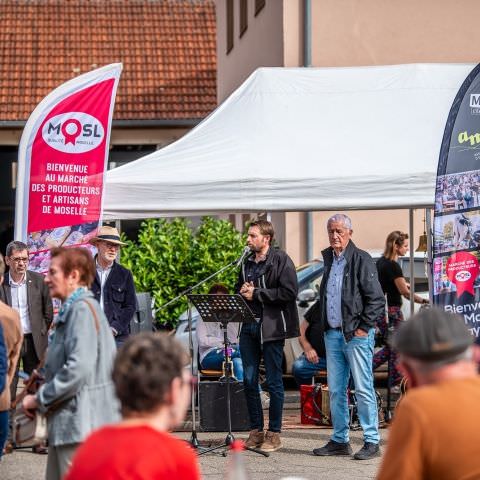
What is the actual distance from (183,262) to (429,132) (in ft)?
19.3

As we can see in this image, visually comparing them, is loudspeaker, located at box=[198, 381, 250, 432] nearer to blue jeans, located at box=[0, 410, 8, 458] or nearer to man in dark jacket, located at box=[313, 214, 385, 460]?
man in dark jacket, located at box=[313, 214, 385, 460]

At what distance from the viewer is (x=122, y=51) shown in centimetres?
3231

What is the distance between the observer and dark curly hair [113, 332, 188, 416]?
3.48 meters

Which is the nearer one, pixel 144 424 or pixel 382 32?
pixel 144 424

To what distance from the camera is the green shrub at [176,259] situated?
52.4 ft

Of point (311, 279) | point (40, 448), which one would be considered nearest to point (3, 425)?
point (40, 448)

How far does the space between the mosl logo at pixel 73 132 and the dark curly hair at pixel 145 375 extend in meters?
6.75

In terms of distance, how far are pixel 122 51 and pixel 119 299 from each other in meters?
23.1

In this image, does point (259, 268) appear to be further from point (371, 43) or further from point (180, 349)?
point (371, 43)

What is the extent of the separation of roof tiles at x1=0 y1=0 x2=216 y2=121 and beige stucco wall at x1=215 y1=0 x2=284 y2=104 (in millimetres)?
2688

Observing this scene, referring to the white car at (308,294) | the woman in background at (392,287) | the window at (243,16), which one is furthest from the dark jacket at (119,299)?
the window at (243,16)

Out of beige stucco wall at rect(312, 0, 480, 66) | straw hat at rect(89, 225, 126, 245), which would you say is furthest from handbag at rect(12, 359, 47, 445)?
beige stucco wall at rect(312, 0, 480, 66)

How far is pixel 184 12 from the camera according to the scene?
34.2 m

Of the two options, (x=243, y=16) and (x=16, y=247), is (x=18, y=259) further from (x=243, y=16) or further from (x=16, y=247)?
(x=243, y=16)
